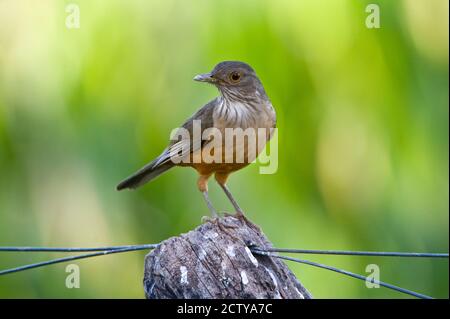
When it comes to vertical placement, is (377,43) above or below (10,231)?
above

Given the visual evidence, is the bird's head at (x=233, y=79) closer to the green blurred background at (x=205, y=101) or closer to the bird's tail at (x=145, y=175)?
the green blurred background at (x=205, y=101)

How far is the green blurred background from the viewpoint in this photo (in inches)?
213

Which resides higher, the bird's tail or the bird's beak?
the bird's beak

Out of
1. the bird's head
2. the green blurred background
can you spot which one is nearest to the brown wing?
the bird's head

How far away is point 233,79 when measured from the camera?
4973 mm

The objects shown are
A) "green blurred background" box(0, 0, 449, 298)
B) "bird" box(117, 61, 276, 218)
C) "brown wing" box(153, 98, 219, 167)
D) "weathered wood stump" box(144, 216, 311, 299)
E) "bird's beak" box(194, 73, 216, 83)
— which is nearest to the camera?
"weathered wood stump" box(144, 216, 311, 299)

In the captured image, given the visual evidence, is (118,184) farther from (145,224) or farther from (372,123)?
(372,123)

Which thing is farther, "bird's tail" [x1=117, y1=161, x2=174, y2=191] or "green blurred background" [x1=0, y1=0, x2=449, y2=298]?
"green blurred background" [x1=0, y1=0, x2=449, y2=298]

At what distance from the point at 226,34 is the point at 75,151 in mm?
1294

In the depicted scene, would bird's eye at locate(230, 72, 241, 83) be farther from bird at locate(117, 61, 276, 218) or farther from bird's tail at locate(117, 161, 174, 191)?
bird's tail at locate(117, 161, 174, 191)

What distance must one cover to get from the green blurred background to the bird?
0.36m

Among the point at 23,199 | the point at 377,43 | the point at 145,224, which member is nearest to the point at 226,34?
the point at 377,43

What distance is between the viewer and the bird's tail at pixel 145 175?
5004mm

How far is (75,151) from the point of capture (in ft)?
17.9
